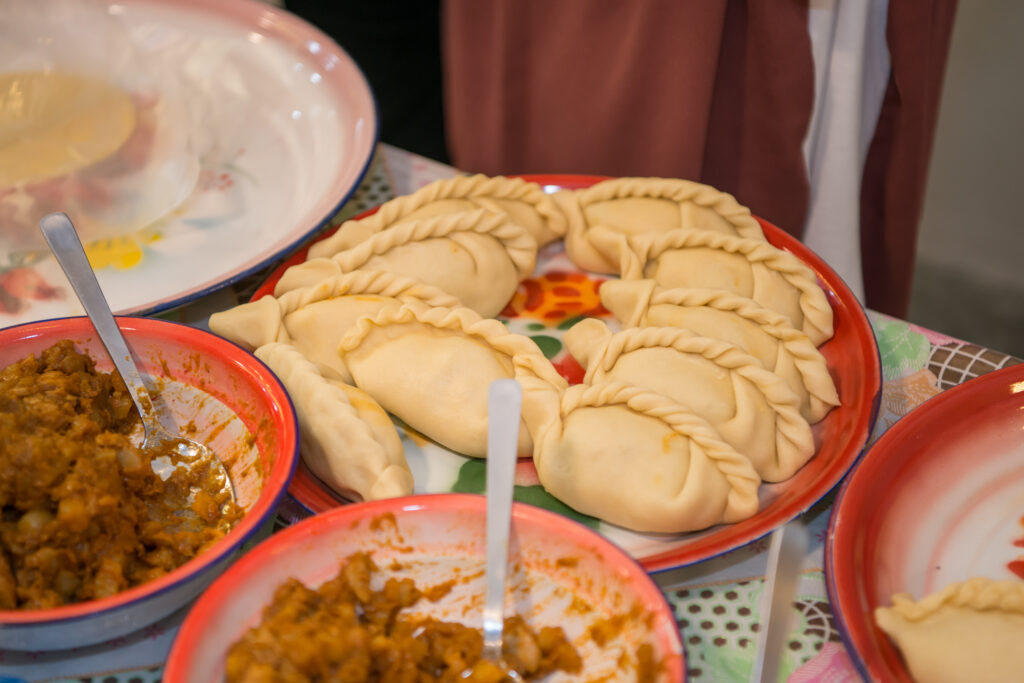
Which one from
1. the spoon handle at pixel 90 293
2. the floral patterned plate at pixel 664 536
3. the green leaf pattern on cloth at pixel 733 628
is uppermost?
the spoon handle at pixel 90 293

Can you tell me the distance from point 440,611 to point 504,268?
804mm

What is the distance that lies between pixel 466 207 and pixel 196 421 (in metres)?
0.75

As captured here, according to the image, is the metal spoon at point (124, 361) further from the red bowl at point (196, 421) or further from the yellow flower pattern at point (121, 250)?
the yellow flower pattern at point (121, 250)

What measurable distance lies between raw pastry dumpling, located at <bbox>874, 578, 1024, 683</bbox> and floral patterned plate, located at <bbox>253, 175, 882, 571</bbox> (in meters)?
0.21

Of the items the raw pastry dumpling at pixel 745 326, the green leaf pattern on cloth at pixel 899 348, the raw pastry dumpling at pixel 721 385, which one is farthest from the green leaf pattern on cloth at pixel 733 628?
the green leaf pattern on cloth at pixel 899 348

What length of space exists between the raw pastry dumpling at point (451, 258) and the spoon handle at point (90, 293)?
0.37m

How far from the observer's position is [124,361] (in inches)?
52.1

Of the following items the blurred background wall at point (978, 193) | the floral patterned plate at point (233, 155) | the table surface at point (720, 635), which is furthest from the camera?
the blurred background wall at point (978, 193)

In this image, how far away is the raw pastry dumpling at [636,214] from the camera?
70.4 inches

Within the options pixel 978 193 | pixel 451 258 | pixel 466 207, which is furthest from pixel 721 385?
pixel 978 193

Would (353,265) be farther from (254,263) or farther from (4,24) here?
(4,24)

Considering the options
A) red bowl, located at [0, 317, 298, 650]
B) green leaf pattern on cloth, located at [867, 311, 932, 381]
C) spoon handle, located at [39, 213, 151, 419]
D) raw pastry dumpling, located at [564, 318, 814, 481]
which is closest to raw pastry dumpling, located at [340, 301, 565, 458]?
raw pastry dumpling, located at [564, 318, 814, 481]

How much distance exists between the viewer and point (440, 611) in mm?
1074

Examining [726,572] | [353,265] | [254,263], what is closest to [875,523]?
[726,572]
